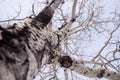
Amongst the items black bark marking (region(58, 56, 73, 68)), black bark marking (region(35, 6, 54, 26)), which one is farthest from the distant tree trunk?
black bark marking (region(58, 56, 73, 68))

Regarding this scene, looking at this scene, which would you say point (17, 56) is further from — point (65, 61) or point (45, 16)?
point (65, 61)

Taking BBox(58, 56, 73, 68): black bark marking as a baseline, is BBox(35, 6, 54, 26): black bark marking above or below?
above

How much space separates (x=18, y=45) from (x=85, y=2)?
5.77 metres

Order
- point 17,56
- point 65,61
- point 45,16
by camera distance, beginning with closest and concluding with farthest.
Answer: point 17,56, point 45,16, point 65,61

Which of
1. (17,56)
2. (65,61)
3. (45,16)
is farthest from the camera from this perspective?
(65,61)

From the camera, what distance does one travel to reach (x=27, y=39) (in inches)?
48.1

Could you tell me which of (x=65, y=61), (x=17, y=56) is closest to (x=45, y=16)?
(x=65, y=61)

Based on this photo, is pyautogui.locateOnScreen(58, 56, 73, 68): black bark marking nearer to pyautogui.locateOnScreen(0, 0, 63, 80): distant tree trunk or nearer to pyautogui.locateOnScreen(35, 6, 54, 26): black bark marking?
pyautogui.locateOnScreen(35, 6, 54, 26): black bark marking

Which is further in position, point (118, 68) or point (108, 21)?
point (108, 21)

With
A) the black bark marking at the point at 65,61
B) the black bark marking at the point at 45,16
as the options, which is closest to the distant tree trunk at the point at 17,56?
the black bark marking at the point at 45,16

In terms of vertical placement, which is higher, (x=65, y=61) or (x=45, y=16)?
(x=45, y=16)

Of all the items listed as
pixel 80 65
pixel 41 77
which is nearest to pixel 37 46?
pixel 80 65

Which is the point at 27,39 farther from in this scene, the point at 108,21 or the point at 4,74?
the point at 108,21

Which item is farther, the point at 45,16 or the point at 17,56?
the point at 45,16
